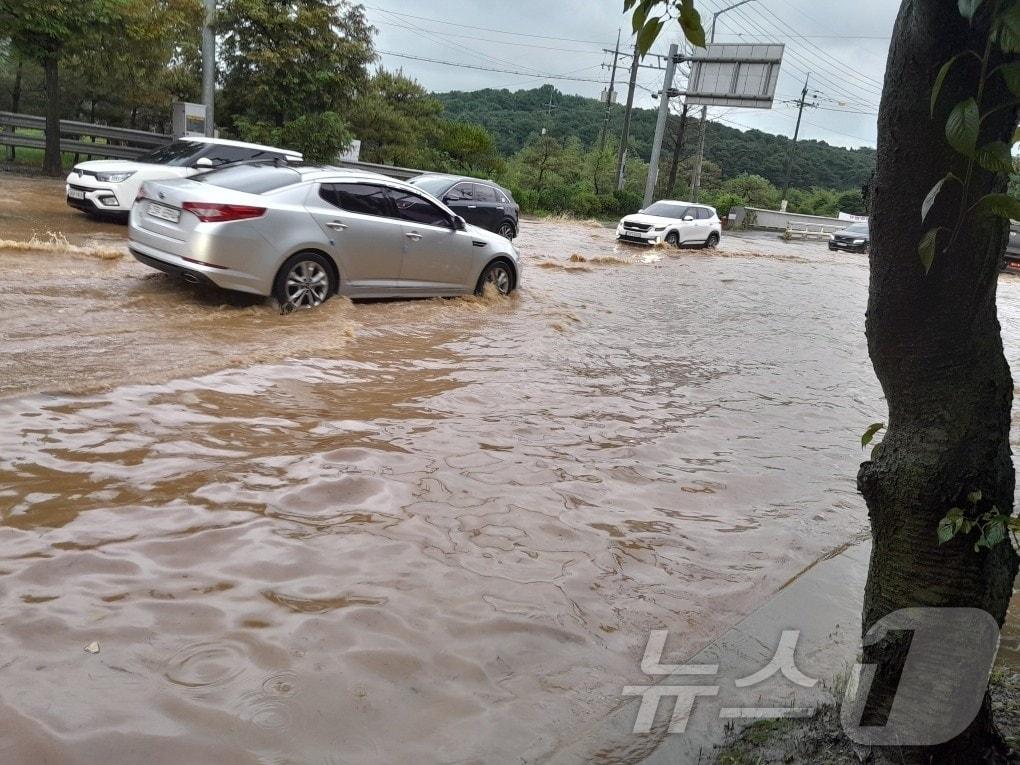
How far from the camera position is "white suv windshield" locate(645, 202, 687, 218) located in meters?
26.8

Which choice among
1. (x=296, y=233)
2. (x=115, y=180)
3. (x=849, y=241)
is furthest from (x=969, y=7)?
(x=849, y=241)

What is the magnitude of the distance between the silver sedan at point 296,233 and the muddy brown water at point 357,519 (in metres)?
0.40

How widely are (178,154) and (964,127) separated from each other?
15.9 meters

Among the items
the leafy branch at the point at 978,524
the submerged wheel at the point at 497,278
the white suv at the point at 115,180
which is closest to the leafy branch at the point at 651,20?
the leafy branch at the point at 978,524

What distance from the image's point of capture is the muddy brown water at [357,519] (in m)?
2.88

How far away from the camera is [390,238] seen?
9.83m

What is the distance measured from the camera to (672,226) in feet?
85.3

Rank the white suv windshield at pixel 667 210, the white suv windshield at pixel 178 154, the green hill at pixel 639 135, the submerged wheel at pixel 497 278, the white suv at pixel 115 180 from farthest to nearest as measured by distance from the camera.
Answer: the green hill at pixel 639 135 → the white suv windshield at pixel 667 210 → the white suv windshield at pixel 178 154 → the white suv at pixel 115 180 → the submerged wheel at pixel 497 278

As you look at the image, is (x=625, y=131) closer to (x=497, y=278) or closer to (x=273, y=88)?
(x=273, y=88)

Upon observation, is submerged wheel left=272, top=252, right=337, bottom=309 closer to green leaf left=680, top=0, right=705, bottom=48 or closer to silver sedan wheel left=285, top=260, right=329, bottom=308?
silver sedan wheel left=285, top=260, right=329, bottom=308

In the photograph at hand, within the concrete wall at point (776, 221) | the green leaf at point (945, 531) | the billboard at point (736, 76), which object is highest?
the billboard at point (736, 76)

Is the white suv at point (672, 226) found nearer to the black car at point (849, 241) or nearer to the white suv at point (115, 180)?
the black car at point (849, 241)

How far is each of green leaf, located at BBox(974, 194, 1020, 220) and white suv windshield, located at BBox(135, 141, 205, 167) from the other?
1505 cm

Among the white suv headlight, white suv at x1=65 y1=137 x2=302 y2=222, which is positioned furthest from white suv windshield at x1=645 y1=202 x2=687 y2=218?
the white suv headlight
